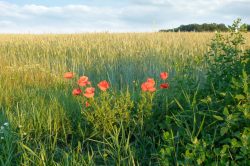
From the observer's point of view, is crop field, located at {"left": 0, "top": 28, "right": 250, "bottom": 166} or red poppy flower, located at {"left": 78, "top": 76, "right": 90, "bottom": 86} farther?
red poppy flower, located at {"left": 78, "top": 76, "right": 90, "bottom": 86}

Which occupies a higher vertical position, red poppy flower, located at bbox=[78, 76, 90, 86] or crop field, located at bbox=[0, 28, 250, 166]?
red poppy flower, located at bbox=[78, 76, 90, 86]

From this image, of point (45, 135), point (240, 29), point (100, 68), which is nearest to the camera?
point (45, 135)

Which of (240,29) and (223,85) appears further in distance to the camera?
(240,29)

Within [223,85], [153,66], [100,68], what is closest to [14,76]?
[100,68]

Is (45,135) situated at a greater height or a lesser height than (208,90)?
lesser

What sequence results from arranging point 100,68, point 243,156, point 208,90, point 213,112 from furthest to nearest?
1. point 100,68
2. point 208,90
3. point 213,112
4. point 243,156

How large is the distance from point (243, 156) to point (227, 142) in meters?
0.29

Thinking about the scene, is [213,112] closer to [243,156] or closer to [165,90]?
[243,156]

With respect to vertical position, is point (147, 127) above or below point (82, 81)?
below

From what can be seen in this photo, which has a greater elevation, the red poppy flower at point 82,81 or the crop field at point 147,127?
the red poppy flower at point 82,81

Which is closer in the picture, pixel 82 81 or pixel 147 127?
pixel 147 127

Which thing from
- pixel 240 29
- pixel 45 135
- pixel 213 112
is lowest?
pixel 45 135

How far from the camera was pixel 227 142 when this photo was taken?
8.84 feet

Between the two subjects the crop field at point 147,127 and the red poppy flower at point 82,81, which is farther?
the red poppy flower at point 82,81
